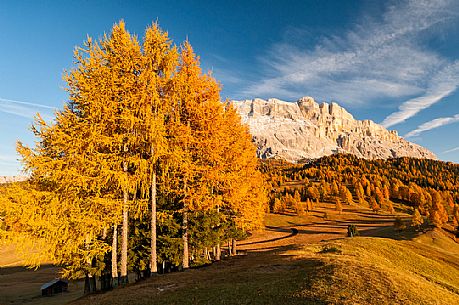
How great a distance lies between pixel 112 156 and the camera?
1633 centimetres

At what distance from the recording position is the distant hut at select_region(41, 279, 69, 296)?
38.4m

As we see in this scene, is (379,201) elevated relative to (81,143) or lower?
lower

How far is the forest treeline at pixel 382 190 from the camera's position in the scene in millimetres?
106338

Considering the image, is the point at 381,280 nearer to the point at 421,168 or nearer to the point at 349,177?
the point at 349,177

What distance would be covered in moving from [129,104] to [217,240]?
42.0 feet

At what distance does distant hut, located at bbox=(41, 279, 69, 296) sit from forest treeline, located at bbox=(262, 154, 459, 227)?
3117 inches

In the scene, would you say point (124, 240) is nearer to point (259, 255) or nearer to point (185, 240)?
point (185, 240)

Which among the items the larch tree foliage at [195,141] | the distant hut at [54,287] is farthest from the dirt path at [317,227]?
the larch tree foliage at [195,141]

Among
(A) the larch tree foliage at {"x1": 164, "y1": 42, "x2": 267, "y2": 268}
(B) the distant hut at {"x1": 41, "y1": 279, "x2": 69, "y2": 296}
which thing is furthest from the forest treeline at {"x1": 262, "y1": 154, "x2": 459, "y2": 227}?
(B) the distant hut at {"x1": 41, "y1": 279, "x2": 69, "y2": 296}

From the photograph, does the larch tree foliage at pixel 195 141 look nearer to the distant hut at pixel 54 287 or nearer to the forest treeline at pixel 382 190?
the distant hut at pixel 54 287

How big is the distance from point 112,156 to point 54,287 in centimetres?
3470

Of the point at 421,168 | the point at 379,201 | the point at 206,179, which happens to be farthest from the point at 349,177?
the point at 206,179

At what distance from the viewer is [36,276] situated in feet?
178

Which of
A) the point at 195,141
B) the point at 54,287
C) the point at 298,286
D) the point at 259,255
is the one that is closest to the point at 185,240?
the point at 195,141
